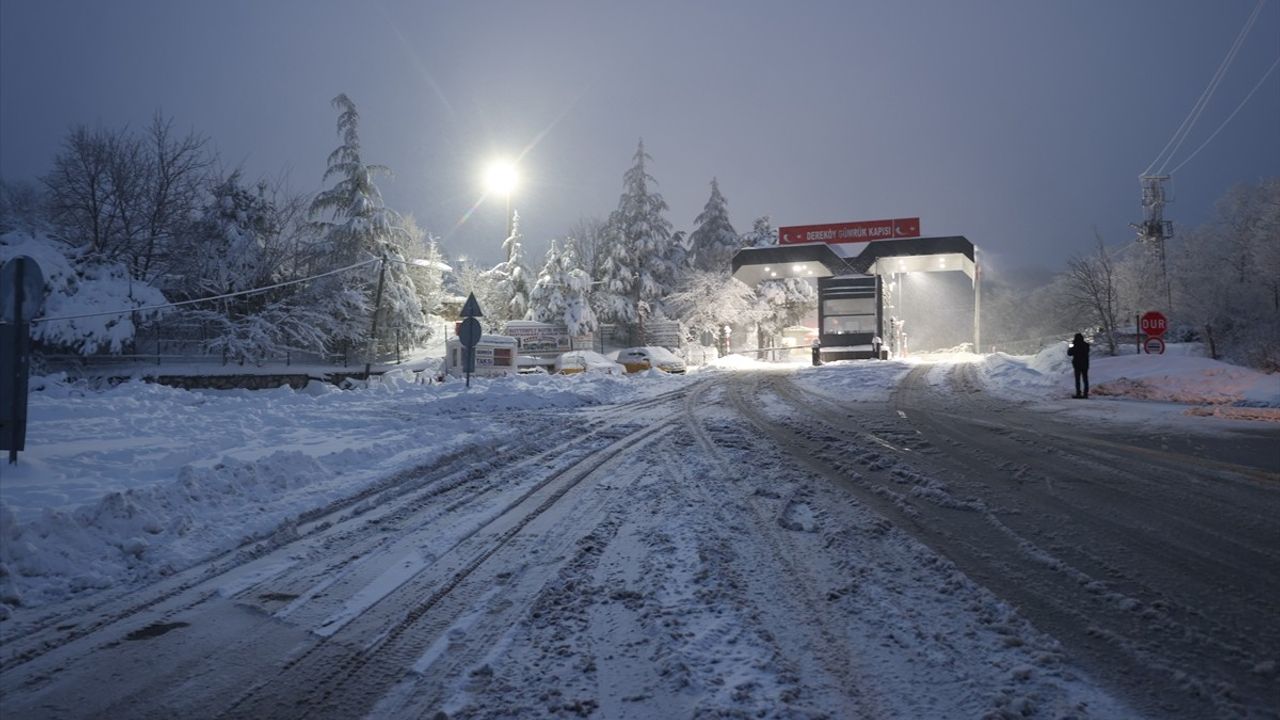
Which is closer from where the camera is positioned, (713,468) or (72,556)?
(72,556)

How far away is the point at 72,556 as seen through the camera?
4641mm

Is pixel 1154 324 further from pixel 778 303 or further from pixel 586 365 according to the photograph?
pixel 778 303

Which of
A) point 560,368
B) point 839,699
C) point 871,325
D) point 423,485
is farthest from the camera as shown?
point 871,325

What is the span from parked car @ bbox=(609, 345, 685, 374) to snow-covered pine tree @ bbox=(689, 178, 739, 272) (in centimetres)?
2408

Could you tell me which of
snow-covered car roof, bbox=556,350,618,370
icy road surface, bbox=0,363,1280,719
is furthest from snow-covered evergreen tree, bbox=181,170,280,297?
icy road surface, bbox=0,363,1280,719

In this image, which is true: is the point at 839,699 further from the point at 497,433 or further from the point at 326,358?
the point at 326,358

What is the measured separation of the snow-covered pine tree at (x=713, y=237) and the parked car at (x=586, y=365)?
25.7 meters

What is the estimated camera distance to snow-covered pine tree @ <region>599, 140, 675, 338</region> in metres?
51.5

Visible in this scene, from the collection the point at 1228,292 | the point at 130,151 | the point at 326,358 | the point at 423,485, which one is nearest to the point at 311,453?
the point at 423,485

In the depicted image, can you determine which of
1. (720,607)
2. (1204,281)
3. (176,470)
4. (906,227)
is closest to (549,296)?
(906,227)

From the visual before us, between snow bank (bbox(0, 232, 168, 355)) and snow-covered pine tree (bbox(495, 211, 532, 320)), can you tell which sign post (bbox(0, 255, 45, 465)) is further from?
snow-covered pine tree (bbox(495, 211, 532, 320))

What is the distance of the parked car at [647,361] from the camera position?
30.8 meters

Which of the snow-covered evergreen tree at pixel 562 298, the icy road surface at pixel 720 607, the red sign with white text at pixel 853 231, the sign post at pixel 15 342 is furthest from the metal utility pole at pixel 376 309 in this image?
the icy road surface at pixel 720 607

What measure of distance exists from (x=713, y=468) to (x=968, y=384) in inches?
564
